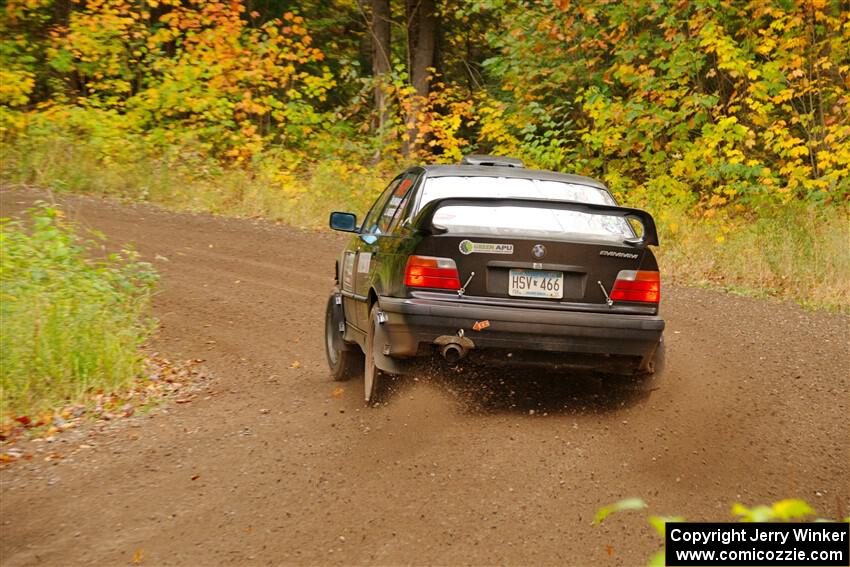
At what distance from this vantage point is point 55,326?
782 cm

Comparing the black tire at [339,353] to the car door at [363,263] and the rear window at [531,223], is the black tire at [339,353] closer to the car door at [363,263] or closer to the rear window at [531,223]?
the car door at [363,263]

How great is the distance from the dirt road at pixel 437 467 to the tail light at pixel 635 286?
2.72 ft

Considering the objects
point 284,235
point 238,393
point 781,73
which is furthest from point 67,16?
point 238,393

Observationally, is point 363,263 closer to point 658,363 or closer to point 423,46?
point 658,363

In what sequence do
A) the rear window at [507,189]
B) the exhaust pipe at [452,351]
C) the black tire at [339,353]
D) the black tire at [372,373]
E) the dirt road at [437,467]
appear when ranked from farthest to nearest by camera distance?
the black tire at [339,353], the rear window at [507,189], the black tire at [372,373], the exhaust pipe at [452,351], the dirt road at [437,467]

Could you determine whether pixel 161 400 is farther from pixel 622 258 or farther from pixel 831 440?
pixel 831 440

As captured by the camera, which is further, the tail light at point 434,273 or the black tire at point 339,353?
the black tire at point 339,353

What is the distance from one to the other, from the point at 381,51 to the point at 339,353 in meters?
17.7

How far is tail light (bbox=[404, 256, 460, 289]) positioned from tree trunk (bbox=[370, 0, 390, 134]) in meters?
17.6

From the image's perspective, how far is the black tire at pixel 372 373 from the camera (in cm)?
664

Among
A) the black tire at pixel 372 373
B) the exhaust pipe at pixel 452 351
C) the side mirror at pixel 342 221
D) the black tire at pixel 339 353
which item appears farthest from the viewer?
the black tire at pixel 339 353

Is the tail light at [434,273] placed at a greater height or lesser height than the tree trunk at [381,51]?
lesser

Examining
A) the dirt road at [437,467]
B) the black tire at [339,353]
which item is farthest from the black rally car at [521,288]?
the black tire at [339,353]

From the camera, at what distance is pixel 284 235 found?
1697cm
